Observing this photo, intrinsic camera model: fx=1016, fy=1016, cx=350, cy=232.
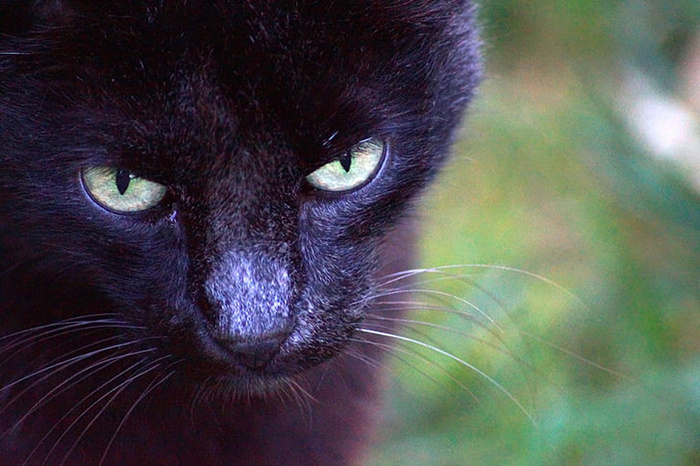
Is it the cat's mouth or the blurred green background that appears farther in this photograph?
the blurred green background

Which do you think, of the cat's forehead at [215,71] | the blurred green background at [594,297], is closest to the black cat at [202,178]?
the cat's forehead at [215,71]

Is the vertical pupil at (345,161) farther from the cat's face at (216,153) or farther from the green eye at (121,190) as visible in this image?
the green eye at (121,190)

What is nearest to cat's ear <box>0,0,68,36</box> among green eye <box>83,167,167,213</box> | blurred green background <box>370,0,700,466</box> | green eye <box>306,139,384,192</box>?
green eye <box>83,167,167,213</box>

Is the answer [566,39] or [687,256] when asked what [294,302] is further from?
[566,39]

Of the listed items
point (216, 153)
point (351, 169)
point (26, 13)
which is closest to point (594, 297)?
point (351, 169)

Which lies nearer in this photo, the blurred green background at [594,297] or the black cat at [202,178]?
the black cat at [202,178]

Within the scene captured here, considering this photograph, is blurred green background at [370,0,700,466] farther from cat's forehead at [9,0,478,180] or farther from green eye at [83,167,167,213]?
green eye at [83,167,167,213]
